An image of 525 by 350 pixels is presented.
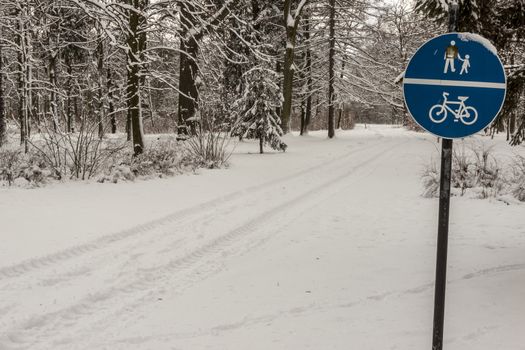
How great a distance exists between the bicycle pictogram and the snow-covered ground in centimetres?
179

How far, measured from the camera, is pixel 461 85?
2768 millimetres

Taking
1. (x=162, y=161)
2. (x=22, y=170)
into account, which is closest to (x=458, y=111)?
(x=22, y=170)

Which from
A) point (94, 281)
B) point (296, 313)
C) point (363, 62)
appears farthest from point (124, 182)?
point (363, 62)

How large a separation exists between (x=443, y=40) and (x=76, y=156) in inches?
386

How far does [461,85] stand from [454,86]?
4 centimetres

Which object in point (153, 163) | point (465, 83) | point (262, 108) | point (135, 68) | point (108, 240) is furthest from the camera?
point (262, 108)

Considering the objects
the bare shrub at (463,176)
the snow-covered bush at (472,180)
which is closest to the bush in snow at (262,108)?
the snow-covered bush at (472,180)

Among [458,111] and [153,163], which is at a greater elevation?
[458,111]

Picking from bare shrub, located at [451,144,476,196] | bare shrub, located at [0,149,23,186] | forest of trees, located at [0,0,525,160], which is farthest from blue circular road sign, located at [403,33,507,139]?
bare shrub, located at [0,149,23,186]

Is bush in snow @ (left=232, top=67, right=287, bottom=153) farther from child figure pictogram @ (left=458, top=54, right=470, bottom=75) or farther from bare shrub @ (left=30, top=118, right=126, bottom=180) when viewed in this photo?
child figure pictogram @ (left=458, top=54, right=470, bottom=75)

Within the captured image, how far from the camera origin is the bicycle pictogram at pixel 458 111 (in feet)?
9.05

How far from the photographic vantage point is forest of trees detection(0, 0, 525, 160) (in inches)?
436

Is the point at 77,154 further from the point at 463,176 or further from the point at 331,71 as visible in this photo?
the point at 331,71

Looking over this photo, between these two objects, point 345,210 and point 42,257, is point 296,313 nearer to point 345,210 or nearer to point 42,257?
point 42,257
